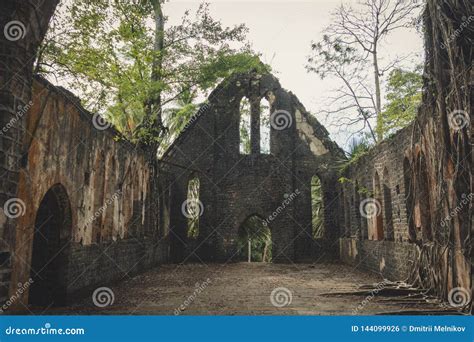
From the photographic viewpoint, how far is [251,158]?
17969mm

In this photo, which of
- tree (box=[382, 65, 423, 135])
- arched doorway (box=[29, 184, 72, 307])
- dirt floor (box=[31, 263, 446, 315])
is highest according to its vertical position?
tree (box=[382, 65, 423, 135])

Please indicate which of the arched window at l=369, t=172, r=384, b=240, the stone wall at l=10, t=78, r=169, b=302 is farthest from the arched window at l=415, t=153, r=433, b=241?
the stone wall at l=10, t=78, r=169, b=302

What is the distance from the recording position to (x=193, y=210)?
68.4 feet

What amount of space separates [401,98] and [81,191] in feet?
36.6

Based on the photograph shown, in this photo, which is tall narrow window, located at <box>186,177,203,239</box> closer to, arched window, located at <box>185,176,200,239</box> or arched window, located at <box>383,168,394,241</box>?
arched window, located at <box>185,176,200,239</box>

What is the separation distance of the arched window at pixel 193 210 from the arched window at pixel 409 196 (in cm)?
977

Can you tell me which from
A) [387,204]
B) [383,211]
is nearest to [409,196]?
[387,204]

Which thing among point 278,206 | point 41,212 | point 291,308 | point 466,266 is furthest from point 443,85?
point 278,206

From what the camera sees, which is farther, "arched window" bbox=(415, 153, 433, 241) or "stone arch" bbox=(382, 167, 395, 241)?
"stone arch" bbox=(382, 167, 395, 241)

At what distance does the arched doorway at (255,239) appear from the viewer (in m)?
19.9

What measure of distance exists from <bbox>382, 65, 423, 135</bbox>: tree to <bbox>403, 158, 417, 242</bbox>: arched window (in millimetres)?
3199

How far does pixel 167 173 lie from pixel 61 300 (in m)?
10.4

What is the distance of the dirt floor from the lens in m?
6.76

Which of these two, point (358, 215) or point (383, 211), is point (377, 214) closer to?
point (383, 211)
